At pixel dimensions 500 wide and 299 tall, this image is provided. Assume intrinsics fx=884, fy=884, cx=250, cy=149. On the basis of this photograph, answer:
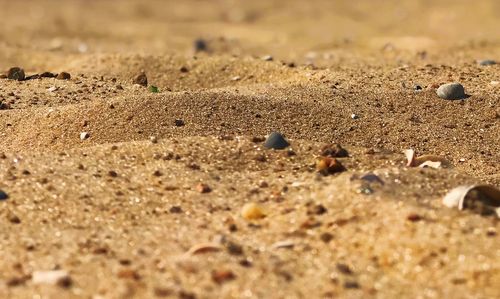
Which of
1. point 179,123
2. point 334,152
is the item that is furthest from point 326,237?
point 179,123

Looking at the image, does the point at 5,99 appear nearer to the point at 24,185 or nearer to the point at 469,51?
the point at 24,185

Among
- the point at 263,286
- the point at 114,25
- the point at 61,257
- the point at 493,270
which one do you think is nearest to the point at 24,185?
the point at 61,257

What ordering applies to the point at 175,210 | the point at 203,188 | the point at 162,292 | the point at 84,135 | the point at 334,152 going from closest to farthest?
the point at 162,292, the point at 175,210, the point at 203,188, the point at 334,152, the point at 84,135

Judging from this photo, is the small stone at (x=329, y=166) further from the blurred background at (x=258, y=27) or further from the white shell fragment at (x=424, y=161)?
the blurred background at (x=258, y=27)

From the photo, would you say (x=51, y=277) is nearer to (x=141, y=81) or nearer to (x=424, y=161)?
(x=424, y=161)

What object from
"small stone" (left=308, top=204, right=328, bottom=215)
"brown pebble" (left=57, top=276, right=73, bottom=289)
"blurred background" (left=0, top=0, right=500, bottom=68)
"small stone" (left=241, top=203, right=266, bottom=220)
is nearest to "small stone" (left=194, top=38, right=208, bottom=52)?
"blurred background" (left=0, top=0, right=500, bottom=68)

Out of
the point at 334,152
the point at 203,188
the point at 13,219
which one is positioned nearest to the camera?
the point at 13,219
